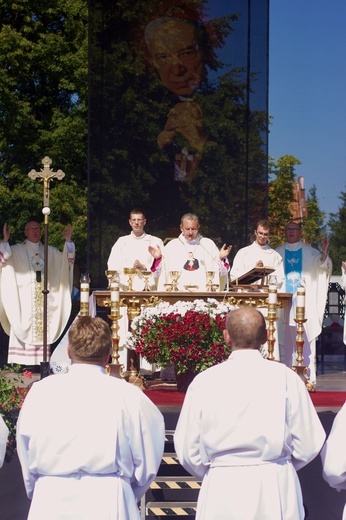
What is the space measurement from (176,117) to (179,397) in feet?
18.9

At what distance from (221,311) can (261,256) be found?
10.1ft

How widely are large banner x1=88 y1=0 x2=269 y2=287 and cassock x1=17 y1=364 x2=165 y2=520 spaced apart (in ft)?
30.5

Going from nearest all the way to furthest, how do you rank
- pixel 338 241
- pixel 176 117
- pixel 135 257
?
pixel 135 257 → pixel 176 117 → pixel 338 241

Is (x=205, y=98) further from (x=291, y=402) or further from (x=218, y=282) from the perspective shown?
(x=291, y=402)

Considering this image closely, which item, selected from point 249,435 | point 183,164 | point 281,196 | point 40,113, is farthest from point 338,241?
point 249,435

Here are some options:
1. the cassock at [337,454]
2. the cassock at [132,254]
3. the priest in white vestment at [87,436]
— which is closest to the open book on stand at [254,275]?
the cassock at [132,254]

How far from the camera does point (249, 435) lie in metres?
4.54

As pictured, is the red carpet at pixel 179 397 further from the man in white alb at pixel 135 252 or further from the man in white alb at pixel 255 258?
the man in white alb at pixel 255 258

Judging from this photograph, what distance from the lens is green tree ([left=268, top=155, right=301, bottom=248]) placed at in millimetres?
28250

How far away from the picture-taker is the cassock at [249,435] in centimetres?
455

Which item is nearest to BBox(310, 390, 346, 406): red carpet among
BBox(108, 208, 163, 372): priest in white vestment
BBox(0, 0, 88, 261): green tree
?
BBox(108, 208, 163, 372): priest in white vestment

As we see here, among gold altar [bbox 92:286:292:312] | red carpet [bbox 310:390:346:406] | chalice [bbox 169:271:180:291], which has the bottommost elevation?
red carpet [bbox 310:390:346:406]

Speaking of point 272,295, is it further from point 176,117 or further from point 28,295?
point 28,295

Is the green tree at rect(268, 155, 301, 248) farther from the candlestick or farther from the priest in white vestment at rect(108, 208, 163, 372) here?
the candlestick
